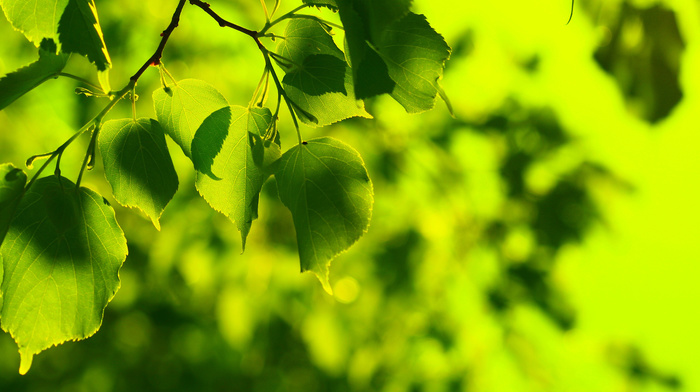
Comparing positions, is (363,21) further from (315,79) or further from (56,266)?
(56,266)

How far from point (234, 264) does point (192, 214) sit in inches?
9.1

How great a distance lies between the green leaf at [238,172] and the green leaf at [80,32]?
10cm

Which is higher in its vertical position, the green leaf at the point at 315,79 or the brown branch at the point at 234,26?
the brown branch at the point at 234,26

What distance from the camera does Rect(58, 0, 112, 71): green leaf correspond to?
0.37 meters

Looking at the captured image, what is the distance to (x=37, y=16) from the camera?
0.37 metres

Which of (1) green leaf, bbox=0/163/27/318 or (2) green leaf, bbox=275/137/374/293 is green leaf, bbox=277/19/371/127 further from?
(1) green leaf, bbox=0/163/27/318

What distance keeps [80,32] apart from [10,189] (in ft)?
0.46

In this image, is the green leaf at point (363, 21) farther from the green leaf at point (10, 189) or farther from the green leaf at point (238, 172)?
the green leaf at point (10, 189)

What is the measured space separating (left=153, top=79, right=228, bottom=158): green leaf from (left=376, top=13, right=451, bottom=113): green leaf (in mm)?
158

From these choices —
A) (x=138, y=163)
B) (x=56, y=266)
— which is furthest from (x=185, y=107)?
(x=56, y=266)

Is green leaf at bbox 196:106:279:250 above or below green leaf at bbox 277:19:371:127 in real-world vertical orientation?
below

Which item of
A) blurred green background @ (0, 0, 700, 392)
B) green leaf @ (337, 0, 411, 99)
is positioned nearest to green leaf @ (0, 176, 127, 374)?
green leaf @ (337, 0, 411, 99)

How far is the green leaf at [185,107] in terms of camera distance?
0.44 m

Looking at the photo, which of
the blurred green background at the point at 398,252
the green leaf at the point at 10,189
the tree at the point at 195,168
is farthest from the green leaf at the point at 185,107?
the blurred green background at the point at 398,252
